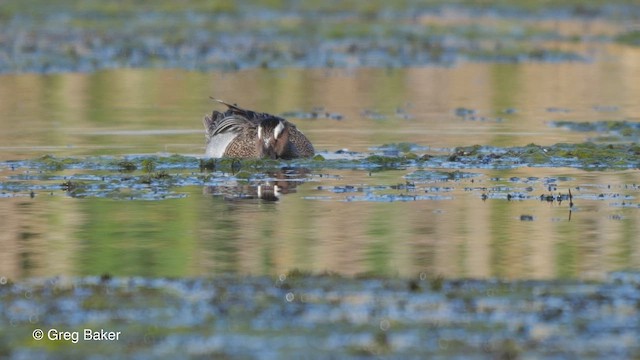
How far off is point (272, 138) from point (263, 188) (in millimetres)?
1785

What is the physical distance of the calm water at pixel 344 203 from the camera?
9.02 m

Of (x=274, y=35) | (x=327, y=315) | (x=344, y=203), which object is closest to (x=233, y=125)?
(x=344, y=203)

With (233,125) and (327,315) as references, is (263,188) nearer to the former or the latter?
(233,125)

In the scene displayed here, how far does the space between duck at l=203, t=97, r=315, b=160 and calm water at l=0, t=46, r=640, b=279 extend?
40 centimetres

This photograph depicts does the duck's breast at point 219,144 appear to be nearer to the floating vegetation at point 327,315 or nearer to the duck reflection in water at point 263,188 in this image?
the duck reflection in water at point 263,188

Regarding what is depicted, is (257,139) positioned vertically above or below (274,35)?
below

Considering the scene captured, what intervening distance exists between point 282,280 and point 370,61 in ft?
55.0

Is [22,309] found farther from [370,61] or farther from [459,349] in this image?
[370,61]

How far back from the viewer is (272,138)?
1409 centimetres

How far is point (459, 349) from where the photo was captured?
22.1ft

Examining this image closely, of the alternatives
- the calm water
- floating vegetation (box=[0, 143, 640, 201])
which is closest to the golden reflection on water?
the calm water

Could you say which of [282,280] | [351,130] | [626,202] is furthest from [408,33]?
[282,280]

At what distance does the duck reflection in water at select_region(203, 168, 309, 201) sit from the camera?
11.9 metres

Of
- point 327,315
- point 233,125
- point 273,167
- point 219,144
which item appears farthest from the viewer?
point 233,125
